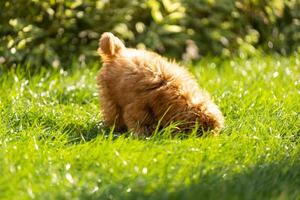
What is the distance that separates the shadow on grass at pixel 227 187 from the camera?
3.25m

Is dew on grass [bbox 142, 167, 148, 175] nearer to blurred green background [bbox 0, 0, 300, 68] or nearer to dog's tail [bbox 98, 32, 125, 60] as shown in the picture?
dog's tail [bbox 98, 32, 125, 60]

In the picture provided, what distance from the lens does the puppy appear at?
4223 millimetres

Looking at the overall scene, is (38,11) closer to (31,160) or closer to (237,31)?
(237,31)

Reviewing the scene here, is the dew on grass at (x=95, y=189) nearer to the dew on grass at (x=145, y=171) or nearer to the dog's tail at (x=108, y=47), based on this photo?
the dew on grass at (x=145, y=171)

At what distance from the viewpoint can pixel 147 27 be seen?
7.34m

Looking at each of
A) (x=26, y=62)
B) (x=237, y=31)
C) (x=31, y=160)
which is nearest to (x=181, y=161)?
(x=31, y=160)

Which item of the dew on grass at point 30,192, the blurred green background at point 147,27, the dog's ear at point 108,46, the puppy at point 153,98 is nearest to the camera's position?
the dew on grass at point 30,192

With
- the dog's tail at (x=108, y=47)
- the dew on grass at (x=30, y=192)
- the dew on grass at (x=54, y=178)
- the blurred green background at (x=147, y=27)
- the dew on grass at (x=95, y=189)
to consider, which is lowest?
the blurred green background at (x=147, y=27)

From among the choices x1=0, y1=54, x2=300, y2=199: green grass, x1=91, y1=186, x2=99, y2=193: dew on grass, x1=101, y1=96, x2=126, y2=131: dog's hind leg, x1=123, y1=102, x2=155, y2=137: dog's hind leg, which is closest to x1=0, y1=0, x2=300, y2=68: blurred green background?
x1=0, y1=54, x2=300, y2=199: green grass

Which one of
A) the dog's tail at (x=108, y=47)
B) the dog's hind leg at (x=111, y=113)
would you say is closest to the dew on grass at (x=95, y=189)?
the dog's hind leg at (x=111, y=113)

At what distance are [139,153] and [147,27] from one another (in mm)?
3715

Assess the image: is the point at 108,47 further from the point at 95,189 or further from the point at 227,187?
the point at 227,187

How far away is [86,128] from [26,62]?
2153 mm

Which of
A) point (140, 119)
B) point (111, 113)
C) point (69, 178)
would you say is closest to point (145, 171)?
point (69, 178)
